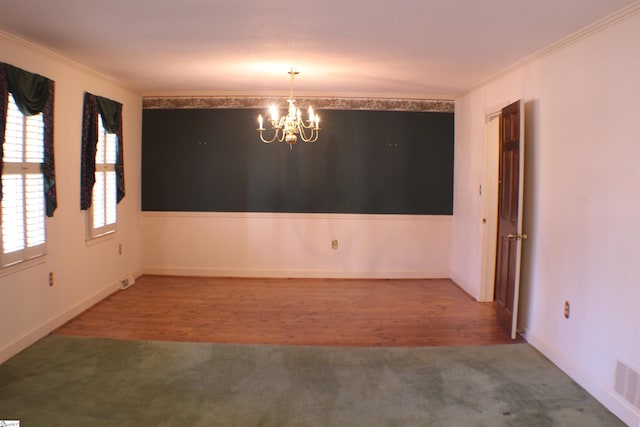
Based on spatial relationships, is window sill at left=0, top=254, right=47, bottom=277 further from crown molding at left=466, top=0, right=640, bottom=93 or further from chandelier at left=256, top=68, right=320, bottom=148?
crown molding at left=466, top=0, right=640, bottom=93

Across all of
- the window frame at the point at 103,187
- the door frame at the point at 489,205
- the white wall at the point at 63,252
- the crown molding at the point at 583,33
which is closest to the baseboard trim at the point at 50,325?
the white wall at the point at 63,252

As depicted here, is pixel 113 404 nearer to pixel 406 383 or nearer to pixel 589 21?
pixel 406 383

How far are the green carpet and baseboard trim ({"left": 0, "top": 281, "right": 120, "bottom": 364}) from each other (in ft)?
0.23

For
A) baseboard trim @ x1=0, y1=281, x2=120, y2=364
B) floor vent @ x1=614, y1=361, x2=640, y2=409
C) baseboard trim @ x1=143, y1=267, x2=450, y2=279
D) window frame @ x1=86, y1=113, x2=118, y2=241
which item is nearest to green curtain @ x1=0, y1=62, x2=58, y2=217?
window frame @ x1=86, y1=113, x2=118, y2=241

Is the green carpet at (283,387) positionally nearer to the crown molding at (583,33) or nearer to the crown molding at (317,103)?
the crown molding at (583,33)

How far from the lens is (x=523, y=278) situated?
418cm

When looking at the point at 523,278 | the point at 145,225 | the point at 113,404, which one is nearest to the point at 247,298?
the point at 145,225

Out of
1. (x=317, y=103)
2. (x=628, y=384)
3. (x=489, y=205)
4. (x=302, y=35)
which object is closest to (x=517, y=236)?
(x=489, y=205)

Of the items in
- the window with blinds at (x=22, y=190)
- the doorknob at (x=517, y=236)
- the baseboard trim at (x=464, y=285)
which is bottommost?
the baseboard trim at (x=464, y=285)

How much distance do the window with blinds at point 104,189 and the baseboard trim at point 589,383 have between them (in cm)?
462

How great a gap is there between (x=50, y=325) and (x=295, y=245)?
10.3ft

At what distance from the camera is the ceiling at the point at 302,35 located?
111 inches

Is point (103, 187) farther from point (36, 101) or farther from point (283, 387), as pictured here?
point (283, 387)

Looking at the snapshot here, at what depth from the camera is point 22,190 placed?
12.0 ft
